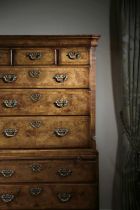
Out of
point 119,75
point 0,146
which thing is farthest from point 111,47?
point 0,146

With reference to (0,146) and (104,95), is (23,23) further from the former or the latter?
(0,146)

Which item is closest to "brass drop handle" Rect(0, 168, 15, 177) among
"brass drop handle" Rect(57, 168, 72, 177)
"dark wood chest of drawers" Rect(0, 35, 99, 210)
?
"dark wood chest of drawers" Rect(0, 35, 99, 210)

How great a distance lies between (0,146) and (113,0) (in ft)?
6.74

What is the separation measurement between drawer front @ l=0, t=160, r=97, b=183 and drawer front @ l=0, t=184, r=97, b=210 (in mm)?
64

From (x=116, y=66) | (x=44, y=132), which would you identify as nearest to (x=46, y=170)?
(x=44, y=132)

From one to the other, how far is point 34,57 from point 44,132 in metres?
0.71

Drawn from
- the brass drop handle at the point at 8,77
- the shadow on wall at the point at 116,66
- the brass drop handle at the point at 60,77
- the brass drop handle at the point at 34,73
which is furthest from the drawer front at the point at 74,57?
the shadow on wall at the point at 116,66

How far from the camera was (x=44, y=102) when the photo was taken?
318cm

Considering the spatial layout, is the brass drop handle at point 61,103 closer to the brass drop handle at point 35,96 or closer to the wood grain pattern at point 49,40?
the brass drop handle at point 35,96

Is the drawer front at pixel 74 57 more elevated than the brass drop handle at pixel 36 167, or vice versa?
the drawer front at pixel 74 57

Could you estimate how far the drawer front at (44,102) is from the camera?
10.4ft

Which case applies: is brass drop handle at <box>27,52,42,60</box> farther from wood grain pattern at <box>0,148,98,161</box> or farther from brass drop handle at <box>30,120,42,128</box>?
wood grain pattern at <box>0,148,98,161</box>

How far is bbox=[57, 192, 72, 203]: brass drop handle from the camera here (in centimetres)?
311

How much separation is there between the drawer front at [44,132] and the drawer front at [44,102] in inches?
2.3
